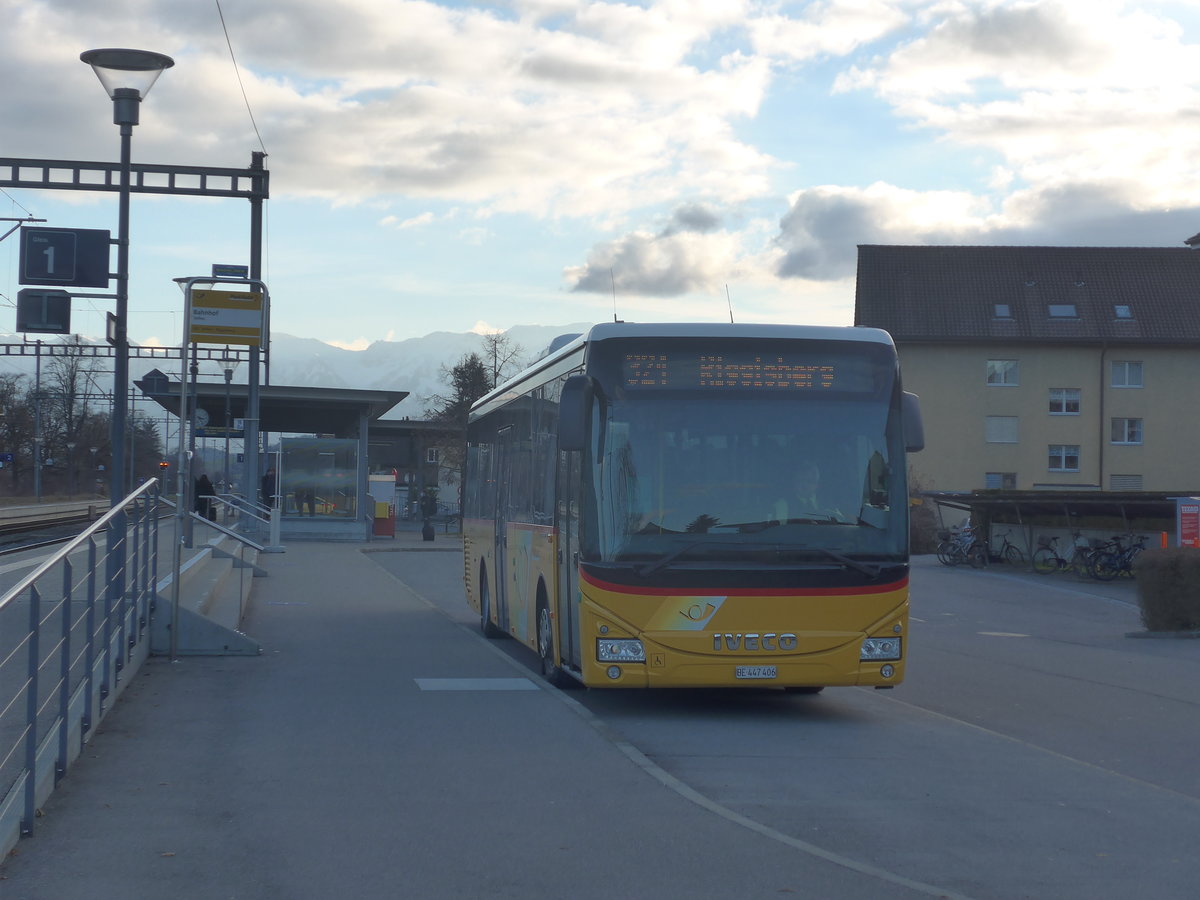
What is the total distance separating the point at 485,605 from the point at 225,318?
12.9 m

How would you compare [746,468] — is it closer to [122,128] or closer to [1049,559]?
[122,128]

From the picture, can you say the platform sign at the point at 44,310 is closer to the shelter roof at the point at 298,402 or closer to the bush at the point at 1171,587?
the bush at the point at 1171,587

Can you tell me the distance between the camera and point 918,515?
46.5 metres

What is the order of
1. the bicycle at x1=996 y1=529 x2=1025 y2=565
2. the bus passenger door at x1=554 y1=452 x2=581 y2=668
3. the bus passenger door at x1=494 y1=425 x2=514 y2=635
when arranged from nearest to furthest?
1. the bus passenger door at x1=554 y1=452 x2=581 y2=668
2. the bus passenger door at x1=494 y1=425 x2=514 y2=635
3. the bicycle at x1=996 y1=529 x2=1025 y2=565

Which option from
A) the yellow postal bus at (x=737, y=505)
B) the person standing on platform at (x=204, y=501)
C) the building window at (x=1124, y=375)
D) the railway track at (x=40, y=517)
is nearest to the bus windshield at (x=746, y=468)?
the yellow postal bus at (x=737, y=505)

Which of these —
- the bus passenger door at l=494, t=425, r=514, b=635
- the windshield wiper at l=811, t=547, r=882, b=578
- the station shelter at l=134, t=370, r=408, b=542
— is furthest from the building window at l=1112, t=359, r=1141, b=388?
the windshield wiper at l=811, t=547, r=882, b=578

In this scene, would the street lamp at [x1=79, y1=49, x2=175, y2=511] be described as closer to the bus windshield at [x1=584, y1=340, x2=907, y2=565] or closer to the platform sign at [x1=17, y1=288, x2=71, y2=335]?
the platform sign at [x1=17, y1=288, x2=71, y2=335]

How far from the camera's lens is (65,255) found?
13.3 meters

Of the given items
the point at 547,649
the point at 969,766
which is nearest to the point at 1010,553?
the point at 547,649

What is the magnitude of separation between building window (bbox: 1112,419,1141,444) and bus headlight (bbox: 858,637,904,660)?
A: 52.7 meters

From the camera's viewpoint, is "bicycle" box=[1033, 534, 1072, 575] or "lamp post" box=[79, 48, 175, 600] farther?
"bicycle" box=[1033, 534, 1072, 575]

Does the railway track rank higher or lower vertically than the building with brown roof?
lower

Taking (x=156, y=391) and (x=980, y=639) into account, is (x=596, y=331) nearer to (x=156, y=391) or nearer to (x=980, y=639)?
(x=980, y=639)

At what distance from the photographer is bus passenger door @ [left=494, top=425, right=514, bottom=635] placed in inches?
570
